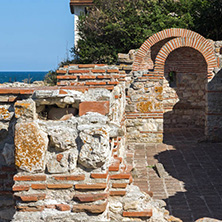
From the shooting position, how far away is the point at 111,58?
47.8ft

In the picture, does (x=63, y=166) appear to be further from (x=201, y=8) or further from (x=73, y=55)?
(x=73, y=55)

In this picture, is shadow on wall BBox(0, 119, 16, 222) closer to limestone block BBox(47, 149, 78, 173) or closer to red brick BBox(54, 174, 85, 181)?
limestone block BBox(47, 149, 78, 173)

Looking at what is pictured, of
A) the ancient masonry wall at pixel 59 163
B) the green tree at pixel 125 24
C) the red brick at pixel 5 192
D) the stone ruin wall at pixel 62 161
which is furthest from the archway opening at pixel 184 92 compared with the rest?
the ancient masonry wall at pixel 59 163

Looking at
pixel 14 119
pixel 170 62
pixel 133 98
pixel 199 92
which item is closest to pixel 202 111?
pixel 199 92

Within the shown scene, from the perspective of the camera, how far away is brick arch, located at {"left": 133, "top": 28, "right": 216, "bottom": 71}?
10.3 meters

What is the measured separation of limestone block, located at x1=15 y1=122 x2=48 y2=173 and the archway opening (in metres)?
9.89

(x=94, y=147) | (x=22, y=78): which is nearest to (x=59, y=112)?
(x=94, y=147)

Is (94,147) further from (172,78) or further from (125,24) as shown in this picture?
(125,24)

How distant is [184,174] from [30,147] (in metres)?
4.79

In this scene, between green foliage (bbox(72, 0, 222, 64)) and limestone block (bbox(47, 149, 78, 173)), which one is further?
green foliage (bbox(72, 0, 222, 64))

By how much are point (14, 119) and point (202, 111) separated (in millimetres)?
10313

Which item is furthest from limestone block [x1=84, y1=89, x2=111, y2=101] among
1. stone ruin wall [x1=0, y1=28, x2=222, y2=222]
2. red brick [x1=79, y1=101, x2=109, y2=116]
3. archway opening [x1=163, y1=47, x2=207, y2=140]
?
archway opening [x1=163, y1=47, x2=207, y2=140]

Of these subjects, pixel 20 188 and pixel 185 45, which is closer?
pixel 20 188

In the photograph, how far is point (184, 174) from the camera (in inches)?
271
